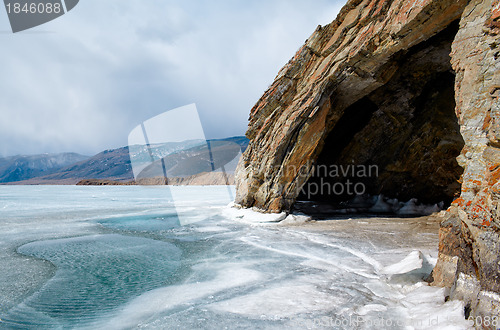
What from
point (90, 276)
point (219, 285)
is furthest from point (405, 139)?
point (90, 276)

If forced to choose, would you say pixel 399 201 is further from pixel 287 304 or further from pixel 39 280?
pixel 39 280

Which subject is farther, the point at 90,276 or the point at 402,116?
the point at 402,116

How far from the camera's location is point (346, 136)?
1722cm

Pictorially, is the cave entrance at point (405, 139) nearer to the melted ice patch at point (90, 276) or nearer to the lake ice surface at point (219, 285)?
the lake ice surface at point (219, 285)

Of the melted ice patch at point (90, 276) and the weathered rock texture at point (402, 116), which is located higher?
the weathered rock texture at point (402, 116)

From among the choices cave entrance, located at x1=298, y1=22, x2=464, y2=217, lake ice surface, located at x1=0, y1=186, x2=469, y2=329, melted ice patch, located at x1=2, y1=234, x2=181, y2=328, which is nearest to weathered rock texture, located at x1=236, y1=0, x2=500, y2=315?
cave entrance, located at x1=298, y1=22, x2=464, y2=217

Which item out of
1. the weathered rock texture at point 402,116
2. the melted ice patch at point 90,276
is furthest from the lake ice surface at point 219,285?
the weathered rock texture at point 402,116

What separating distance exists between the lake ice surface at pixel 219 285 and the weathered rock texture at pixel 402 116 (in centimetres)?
99

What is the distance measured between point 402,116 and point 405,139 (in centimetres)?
160

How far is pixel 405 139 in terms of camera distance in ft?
49.9

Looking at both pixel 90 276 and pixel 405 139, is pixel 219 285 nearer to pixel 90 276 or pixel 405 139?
pixel 90 276

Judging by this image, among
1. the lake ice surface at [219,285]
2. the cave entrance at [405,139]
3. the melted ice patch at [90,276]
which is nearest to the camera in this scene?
the lake ice surface at [219,285]

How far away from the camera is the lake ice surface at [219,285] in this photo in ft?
11.6

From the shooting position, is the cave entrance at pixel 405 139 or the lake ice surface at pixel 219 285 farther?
the cave entrance at pixel 405 139
